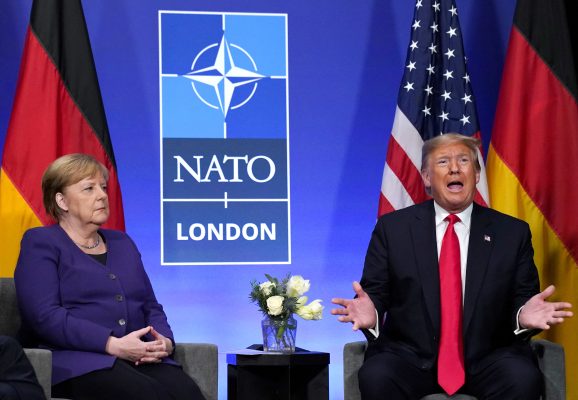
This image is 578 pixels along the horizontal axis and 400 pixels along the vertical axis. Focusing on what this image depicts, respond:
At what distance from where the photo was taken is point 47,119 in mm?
4266

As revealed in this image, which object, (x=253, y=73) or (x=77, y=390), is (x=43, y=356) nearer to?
(x=77, y=390)


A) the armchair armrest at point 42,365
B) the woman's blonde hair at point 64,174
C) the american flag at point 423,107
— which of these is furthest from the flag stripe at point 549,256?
the armchair armrest at point 42,365

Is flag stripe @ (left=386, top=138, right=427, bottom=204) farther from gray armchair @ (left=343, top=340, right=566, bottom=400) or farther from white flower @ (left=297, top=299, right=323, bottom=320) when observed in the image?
gray armchair @ (left=343, top=340, right=566, bottom=400)

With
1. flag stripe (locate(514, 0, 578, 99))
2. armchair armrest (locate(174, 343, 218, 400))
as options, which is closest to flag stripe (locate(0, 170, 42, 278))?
armchair armrest (locate(174, 343, 218, 400))

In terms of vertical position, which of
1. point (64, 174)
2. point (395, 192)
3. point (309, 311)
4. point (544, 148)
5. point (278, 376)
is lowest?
point (278, 376)

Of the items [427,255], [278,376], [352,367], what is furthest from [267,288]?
[427,255]

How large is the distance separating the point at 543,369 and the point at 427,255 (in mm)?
624

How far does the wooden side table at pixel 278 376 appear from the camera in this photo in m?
3.74

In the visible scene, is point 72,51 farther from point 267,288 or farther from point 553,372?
point 553,372

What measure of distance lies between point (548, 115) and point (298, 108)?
1.34 m

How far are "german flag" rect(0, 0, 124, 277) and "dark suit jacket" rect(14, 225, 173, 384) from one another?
77 cm

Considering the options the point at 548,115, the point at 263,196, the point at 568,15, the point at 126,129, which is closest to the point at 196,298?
the point at 263,196

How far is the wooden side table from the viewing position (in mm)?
3745

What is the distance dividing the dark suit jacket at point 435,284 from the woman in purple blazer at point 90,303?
2.81 feet
